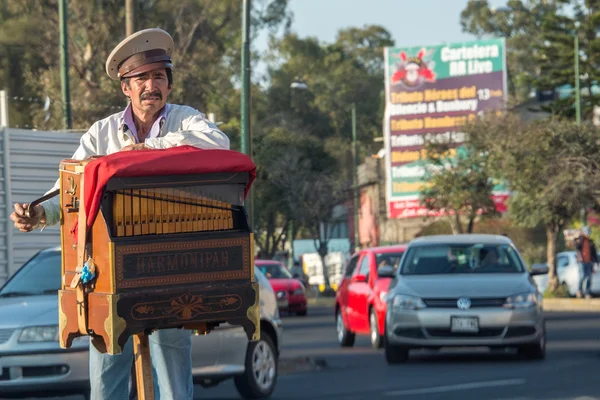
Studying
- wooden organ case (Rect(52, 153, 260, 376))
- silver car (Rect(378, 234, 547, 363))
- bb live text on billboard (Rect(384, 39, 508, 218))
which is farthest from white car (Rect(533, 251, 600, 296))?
wooden organ case (Rect(52, 153, 260, 376))

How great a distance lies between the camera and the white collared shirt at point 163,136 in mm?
4793

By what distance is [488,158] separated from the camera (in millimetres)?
41312

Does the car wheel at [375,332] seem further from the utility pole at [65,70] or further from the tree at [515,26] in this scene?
the tree at [515,26]

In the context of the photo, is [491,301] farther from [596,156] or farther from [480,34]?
[480,34]

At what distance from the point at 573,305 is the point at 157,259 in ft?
88.1

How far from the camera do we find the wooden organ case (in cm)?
438

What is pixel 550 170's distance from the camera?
37.8m

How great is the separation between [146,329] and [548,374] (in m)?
9.65

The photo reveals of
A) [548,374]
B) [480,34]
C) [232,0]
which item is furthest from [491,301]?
[480,34]

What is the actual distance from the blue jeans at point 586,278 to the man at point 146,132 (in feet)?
92.1

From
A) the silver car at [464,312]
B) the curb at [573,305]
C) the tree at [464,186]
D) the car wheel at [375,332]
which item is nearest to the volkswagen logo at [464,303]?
the silver car at [464,312]

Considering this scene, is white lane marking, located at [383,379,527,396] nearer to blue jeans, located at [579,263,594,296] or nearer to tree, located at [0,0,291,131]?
blue jeans, located at [579,263,594,296]

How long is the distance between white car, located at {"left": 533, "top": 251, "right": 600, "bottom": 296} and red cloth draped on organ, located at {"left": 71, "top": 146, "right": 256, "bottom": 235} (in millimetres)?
30195

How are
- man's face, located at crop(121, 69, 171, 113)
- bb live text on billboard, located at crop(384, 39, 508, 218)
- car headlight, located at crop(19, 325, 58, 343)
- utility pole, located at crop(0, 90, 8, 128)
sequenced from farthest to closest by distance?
bb live text on billboard, located at crop(384, 39, 508, 218)
utility pole, located at crop(0, 90, 8, 128)
car headlight, located at crop(19, 325, 58, 343)
man's face, located at crop(121, 69, 171, 113)
